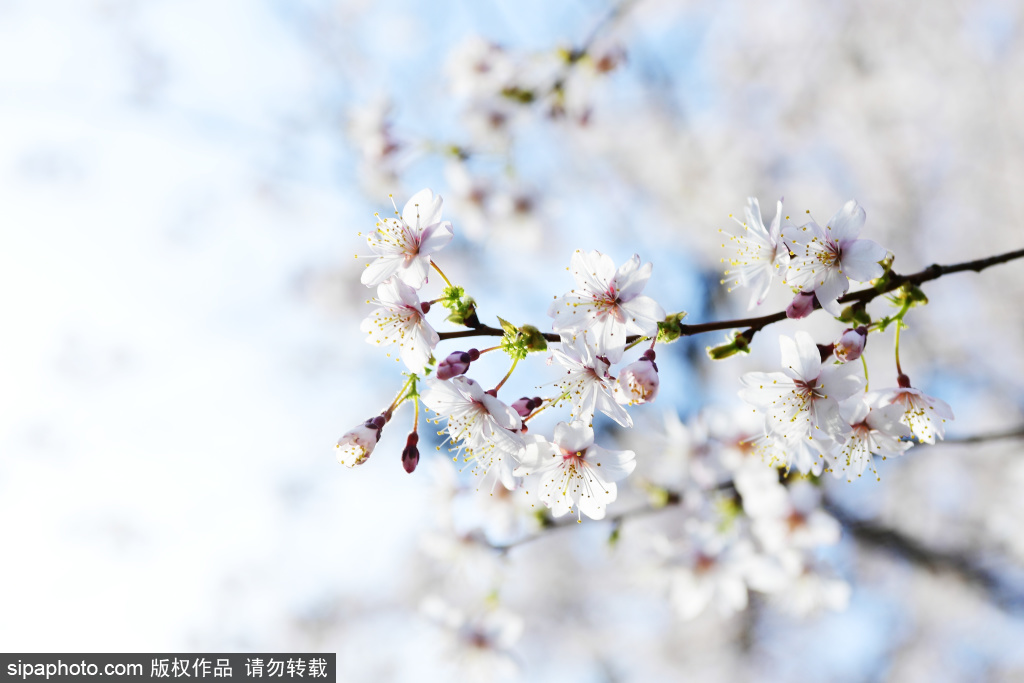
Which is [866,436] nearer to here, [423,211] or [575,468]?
[575,468]

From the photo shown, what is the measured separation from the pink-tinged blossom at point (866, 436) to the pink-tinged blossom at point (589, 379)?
0.46 metres

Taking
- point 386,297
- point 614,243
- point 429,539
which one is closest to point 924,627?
point 614,243

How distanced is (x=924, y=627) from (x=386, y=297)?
6.62 metres

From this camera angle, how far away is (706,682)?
6.48 meters

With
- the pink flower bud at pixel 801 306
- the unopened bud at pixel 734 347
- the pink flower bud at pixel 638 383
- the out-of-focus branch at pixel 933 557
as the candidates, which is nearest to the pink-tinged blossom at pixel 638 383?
the pink flower bud at pixel 638 383

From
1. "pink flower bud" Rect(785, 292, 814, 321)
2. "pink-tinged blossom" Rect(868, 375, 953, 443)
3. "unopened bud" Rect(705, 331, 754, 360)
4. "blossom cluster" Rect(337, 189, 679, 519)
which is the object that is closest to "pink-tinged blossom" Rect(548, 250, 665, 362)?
"blossom cluster" Rect(337, 189, 679, 519)

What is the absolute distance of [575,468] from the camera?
125cm

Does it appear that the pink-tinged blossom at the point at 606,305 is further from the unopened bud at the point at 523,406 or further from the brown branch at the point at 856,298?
the unopened bud at the point at 523,406

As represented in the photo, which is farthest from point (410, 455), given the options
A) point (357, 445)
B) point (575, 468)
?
point (575, 468)

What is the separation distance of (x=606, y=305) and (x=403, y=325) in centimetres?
40

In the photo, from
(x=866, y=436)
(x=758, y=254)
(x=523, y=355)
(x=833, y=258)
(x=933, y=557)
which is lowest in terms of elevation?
(x=866, y=436)

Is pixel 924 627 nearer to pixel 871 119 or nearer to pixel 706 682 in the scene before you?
pixel 706 682

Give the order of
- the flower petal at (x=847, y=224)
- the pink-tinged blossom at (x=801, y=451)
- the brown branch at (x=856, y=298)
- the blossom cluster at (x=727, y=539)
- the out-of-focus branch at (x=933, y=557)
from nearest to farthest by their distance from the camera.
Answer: the brown branch at (x=856, y=298) < the flower petal at (x=847, y=224) < the pink-tinged blossom at (x=801, y=451) < the blossom cluster at (x=727, y=539) < the out-of-focus branch at (x=933, y=557)

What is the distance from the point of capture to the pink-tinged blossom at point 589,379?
112 centimetres
